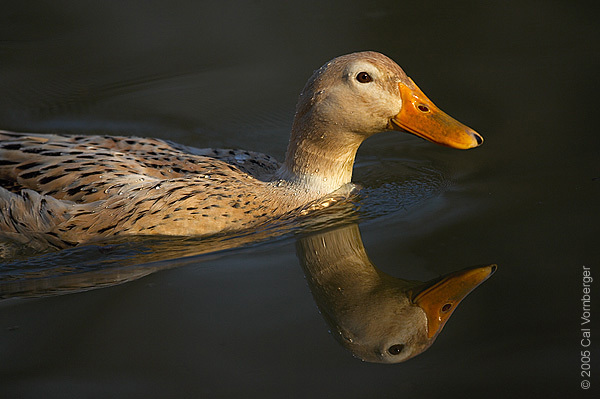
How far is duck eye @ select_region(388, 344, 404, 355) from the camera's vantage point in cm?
475

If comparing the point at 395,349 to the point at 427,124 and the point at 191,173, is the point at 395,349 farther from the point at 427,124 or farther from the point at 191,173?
Result: the point at 191,173

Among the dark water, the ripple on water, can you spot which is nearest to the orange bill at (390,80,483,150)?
the dark water

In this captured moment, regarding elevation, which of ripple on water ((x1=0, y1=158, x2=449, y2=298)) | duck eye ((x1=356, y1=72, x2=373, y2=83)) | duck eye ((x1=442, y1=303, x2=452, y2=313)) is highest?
duck eye ((x1=356, y1=72, x2=373, y2=83))

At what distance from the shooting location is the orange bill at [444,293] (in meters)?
5.00

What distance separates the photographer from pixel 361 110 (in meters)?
6.23

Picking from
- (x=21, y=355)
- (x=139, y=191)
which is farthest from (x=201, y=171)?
(x=21, y=355)

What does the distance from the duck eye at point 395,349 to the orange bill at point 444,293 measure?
197mm

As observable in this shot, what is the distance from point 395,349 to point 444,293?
663 mm

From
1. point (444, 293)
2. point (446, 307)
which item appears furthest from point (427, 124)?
point (446, 307)

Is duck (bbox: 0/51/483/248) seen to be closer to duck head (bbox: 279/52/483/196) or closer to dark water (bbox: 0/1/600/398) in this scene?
duck head (bbox: 279/52/483/196)

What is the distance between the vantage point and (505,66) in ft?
30.2

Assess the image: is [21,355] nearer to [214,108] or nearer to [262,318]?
[262,318]

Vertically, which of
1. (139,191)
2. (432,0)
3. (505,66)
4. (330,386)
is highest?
(432,0)

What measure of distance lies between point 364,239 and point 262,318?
1.41 m
